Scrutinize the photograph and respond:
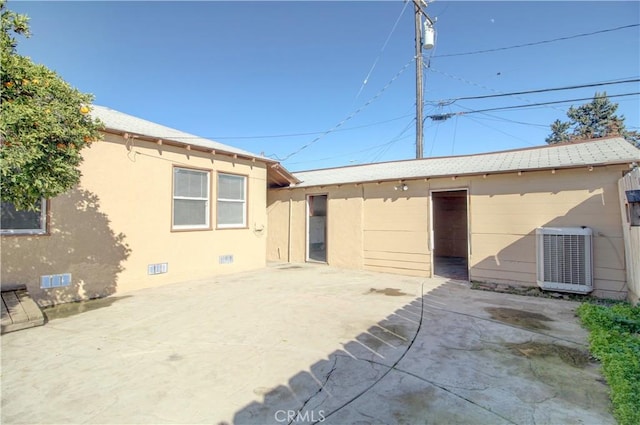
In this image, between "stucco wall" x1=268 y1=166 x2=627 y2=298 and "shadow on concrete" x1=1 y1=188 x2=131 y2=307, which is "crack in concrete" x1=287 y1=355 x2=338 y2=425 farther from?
"stucco wall" x1=268 y1=166 x2=627 y2=298

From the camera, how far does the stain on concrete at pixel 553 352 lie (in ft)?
10.5

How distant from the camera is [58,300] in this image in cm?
540

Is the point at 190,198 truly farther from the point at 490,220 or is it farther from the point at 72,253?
the point at 490,220

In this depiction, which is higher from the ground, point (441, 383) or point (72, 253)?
point (72, 253)

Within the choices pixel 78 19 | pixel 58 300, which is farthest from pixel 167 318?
pixel 78 19

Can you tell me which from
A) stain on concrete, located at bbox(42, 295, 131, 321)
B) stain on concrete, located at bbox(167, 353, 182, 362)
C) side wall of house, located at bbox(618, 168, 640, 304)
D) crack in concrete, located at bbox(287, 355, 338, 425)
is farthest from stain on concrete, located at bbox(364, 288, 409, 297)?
stain on concrete, located at bbox(42, 295, 131, 321)

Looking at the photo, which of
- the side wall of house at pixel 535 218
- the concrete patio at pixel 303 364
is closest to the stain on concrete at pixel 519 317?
the concrete patio at pixel 303 364

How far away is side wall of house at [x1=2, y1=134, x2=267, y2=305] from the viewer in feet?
17.3

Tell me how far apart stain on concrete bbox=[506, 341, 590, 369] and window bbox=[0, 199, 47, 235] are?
7676 millimetres

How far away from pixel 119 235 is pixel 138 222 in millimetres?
462

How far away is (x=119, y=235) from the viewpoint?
20.5 feet

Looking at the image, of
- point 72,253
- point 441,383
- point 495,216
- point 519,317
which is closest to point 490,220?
point 495,216

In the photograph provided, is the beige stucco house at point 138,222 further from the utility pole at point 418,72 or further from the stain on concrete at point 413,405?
the utility pole at point 418,72

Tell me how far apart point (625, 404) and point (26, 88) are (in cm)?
617
